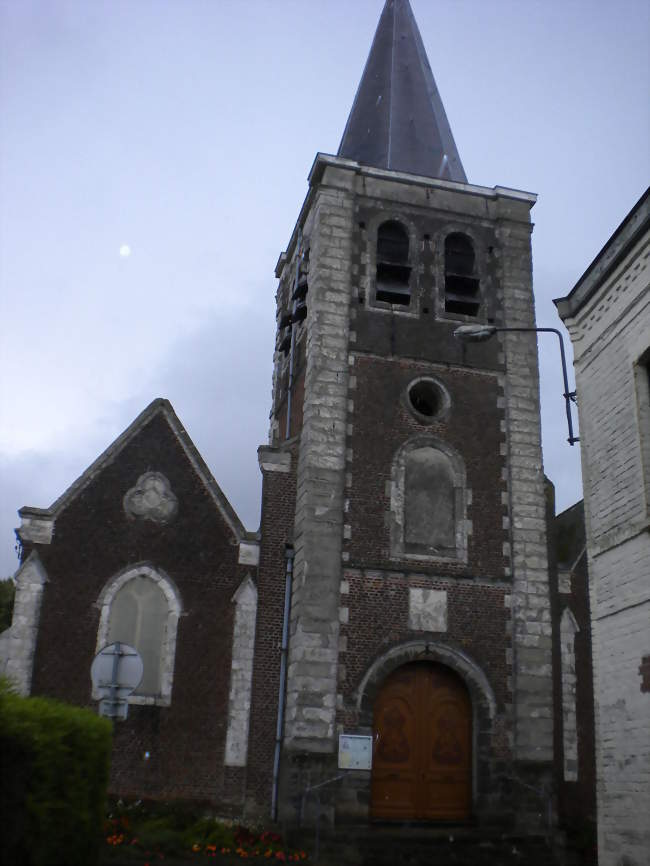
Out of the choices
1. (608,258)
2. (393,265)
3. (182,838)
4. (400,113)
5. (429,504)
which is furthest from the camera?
(400,113)

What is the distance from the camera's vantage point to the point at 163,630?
55.5 ft

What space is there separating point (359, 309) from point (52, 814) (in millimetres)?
13157

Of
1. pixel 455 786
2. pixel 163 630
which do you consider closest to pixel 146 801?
pixel 163 630

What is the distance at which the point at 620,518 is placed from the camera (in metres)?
10.4

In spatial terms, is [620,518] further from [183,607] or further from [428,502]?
[183,607]

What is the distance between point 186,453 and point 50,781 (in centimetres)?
1108

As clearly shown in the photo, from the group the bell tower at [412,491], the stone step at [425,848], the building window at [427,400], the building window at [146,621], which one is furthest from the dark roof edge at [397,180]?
the stone step at [425,848]

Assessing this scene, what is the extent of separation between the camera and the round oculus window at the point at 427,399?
18609 millimetres

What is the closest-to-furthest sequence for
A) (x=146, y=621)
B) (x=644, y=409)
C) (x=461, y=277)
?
(x=644, y=409), (x=146, y=621), (x=461, y=277)

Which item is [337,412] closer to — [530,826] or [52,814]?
[530,826]

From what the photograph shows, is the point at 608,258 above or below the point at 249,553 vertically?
above

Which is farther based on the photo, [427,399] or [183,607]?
[427,399]

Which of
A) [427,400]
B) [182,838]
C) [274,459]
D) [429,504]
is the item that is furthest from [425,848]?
[427,400]

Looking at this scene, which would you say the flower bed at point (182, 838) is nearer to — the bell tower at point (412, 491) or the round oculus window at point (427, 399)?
the bell tower at point (412, 491)
